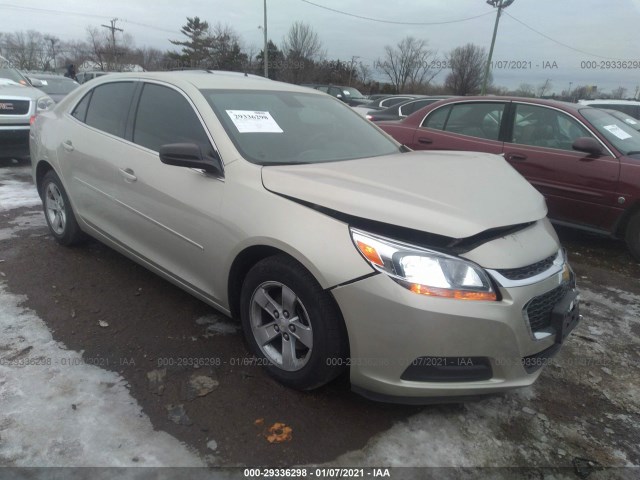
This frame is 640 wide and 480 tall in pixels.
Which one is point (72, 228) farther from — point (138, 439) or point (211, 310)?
point (138, 439)

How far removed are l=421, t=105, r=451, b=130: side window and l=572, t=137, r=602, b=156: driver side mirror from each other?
168 cm

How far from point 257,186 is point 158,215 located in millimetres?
872

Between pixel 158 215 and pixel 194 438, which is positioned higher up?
pixel 158 215

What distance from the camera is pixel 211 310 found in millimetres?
3400

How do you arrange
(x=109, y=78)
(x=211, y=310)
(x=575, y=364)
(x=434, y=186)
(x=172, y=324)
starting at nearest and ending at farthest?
(x=434, y=186), (x=575, y=364), (x=172, y=324), (x=211, y=310), (x=109, y=78)

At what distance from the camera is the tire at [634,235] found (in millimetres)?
4719

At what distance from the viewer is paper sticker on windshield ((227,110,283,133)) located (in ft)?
9.51

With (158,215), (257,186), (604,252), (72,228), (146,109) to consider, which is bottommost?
(604,252)

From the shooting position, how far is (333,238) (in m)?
2.19

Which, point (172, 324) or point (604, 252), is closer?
point (172, 324)

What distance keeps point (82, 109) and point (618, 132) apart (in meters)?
5.33

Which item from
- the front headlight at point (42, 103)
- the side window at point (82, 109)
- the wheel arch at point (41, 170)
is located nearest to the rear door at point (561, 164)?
the side window at point (82, 109)

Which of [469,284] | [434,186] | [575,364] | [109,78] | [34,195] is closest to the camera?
[469,284]

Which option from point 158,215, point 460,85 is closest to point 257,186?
point 158,215
